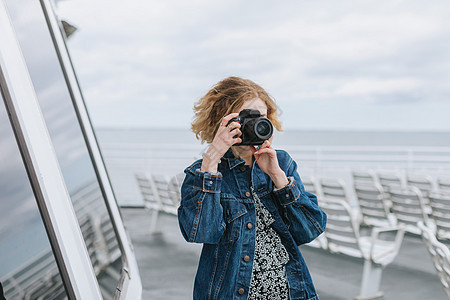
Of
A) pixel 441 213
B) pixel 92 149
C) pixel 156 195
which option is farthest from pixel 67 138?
pixel 156 195

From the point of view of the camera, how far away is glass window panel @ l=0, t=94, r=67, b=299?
953mm

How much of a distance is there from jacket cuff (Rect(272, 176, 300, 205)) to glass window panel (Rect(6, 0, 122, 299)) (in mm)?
564

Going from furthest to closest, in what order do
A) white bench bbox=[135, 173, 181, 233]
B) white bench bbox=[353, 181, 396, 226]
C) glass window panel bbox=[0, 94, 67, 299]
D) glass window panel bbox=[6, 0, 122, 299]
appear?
white bench bbox=[135, 173, 181, 233], white bench bbox=[353, 181, 396, 226], glass window panel bbox=[6, 0, 122, 299], glass window panel bbox=[0, 94, 67, 299]

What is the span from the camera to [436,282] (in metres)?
3.79

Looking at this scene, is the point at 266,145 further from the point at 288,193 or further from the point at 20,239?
the point at 20,239

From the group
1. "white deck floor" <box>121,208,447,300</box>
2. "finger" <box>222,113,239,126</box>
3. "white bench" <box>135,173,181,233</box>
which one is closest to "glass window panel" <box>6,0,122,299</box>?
"finger" <box>222,113,239,126</box>

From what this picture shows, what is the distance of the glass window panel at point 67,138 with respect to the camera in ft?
4.20

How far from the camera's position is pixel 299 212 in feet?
4.14

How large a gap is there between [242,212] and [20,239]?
1.78 feet

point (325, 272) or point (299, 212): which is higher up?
point (299, 212)

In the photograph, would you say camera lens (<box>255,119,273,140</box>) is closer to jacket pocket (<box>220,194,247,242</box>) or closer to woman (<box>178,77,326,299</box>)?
woman (<box>178,77,326,299</box>)

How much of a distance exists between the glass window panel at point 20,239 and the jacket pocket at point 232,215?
0.43 meters

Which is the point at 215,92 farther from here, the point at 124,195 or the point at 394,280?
the point at 124,195

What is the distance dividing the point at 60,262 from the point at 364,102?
5697cm
